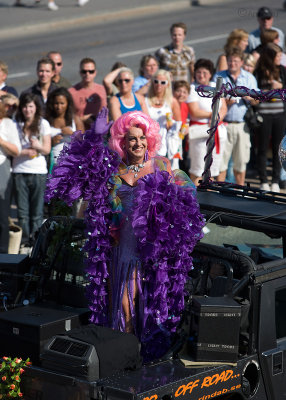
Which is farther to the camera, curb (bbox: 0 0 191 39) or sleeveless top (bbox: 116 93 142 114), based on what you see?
curb (bbox: 0 0 191 39)

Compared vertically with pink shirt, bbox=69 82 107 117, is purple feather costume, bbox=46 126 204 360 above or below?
below

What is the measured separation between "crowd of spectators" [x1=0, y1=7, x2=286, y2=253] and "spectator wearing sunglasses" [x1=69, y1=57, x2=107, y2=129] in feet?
0.04

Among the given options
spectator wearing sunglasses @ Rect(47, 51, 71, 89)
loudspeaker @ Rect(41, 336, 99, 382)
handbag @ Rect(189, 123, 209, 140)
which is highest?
spectator wearing sunglasses @ Rect(47, 51, 71, 89)

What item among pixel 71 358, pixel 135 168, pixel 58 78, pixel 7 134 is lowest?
pixel 71 358

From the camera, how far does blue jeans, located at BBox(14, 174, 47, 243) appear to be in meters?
10.0

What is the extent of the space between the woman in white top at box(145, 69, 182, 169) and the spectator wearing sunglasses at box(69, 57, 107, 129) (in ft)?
2.69

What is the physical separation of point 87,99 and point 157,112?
3.58 feet

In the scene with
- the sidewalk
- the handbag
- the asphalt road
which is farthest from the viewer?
the sidewalk

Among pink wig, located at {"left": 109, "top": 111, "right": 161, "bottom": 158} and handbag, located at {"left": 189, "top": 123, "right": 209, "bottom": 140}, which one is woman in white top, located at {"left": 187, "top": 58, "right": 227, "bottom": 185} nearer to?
handbag, located at {"left": 189, "top": 123, "right": 209, "bottom": 140}

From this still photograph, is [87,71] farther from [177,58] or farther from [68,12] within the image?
[68,12]

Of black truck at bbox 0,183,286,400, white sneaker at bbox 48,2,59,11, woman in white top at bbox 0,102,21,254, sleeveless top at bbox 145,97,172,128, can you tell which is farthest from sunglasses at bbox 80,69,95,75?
white sneaker at bbox 48,2,59,11

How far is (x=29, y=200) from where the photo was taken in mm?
10109

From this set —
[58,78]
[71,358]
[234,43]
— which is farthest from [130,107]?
[71,358]

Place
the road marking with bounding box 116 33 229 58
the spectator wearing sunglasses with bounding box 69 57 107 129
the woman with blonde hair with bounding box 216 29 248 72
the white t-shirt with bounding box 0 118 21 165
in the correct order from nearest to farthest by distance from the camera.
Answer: the white t-shirt with bounding box 0 118 21 165, the spectator wearing sunglasses with bounding box 69 57 107 129, the woman with blonde hair with bounding box 216 29 248 72, the road marking with bounding box 116 33 229 58
